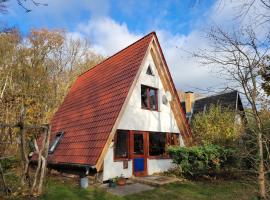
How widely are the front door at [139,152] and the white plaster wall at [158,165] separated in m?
0.40

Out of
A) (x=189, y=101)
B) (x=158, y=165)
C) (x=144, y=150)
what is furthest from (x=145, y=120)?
(x=189, y=101)

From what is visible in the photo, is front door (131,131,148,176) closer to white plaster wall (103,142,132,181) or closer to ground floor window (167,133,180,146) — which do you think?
white plaster wall (103,142,132,181)

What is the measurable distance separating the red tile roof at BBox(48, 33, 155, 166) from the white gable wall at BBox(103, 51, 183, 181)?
80 centimetres

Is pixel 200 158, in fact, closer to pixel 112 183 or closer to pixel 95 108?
pixel 112 183

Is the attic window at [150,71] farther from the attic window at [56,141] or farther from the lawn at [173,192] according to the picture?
the lawn at [173,192]

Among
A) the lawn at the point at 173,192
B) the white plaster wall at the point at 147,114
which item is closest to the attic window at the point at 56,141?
the lawn at the point at 173,192

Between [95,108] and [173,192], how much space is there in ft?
20.6

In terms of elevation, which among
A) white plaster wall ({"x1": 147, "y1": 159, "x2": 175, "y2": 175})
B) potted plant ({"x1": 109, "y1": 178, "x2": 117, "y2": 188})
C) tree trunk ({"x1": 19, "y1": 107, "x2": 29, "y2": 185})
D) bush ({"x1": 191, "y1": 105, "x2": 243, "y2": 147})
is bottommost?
potted plant ({"x1": 109, "y1": 178, "x2": 117, "y2": 188})

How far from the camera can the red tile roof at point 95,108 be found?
12.3m

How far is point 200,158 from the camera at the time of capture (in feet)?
43.0

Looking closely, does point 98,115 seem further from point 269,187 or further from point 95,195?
point 269,187

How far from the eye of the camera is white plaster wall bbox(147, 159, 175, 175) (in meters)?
14.5

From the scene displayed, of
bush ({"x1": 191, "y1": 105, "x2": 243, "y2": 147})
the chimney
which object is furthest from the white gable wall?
the chimney

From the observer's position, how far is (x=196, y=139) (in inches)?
695
